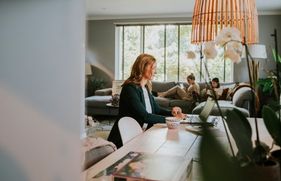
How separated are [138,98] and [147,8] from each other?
4.43 metres

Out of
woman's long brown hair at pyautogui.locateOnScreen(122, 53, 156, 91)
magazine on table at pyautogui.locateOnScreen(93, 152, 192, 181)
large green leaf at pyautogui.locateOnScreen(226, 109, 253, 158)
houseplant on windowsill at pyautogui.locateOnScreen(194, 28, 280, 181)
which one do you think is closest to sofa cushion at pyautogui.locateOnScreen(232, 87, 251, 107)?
woman's long brown hair at pyautogui.locateOnScreen(122, 53, 156, 91)

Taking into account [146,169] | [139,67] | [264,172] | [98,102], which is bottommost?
[98,102]

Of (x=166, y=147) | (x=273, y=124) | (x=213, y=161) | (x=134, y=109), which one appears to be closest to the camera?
(x=213, y=161)

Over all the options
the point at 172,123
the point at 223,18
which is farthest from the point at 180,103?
the point at 223,18

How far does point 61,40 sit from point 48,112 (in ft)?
0.81

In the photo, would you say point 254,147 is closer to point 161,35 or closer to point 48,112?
point 48,112

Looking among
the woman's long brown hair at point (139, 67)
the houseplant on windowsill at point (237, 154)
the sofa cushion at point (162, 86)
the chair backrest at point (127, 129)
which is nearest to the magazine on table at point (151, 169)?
the houseplant on windowsill at point (237, 154)

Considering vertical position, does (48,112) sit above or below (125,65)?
below

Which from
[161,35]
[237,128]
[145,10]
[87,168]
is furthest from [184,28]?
[237,128]

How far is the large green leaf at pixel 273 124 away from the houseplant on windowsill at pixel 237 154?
4 cm

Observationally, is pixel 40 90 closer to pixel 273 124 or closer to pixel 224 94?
pixel 273 124

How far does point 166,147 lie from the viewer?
A: 1.63 m

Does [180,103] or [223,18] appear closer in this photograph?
[223,18]

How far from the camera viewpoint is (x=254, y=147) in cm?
65
